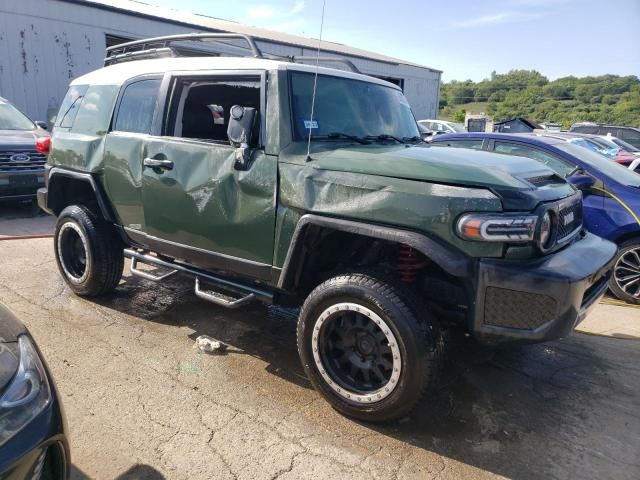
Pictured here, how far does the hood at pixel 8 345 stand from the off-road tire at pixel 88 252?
7.30ft

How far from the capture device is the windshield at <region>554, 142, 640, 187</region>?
544cm

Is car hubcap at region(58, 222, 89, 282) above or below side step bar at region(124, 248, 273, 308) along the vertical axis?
below

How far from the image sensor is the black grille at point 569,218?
118 inches

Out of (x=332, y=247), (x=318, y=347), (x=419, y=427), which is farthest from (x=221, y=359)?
(x=419, y=427)

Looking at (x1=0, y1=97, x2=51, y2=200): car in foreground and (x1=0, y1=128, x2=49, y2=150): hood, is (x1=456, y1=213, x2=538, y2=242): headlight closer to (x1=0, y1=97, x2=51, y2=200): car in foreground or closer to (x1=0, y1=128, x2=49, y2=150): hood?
(x1=0, y1=97, x2=51, y2=200): car in foreground

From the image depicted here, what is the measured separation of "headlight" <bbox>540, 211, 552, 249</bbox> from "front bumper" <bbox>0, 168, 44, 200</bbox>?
8044mm

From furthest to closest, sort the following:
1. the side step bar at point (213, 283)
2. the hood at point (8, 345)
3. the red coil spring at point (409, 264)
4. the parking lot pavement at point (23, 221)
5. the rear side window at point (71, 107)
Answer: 1. the parking lot pavement at point (23, 221)
2. the rear side window at point (71, 107)
3. the side step bar at point (213, 283)
4. the red coil spring at point (409, 264)
5. the hood at point (8, 345)

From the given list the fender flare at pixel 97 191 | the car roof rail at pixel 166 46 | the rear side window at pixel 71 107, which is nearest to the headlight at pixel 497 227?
the car roof rail at pixel 166 46

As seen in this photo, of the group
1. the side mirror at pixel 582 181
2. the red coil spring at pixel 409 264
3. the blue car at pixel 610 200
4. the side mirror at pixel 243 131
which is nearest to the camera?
the red coil spring at pixel 409 264

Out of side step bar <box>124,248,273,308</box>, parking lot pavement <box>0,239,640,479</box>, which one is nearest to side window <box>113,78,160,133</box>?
side step bar <box>124,248,273,308</box>

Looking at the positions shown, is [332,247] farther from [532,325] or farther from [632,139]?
[632,139]

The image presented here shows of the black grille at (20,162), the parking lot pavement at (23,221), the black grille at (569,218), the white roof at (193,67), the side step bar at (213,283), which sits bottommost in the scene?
the parking lot pavement at (23,221)

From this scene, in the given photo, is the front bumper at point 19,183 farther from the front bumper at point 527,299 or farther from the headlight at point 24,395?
the front bumper at point 527,299

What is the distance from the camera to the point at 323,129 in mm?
3477
